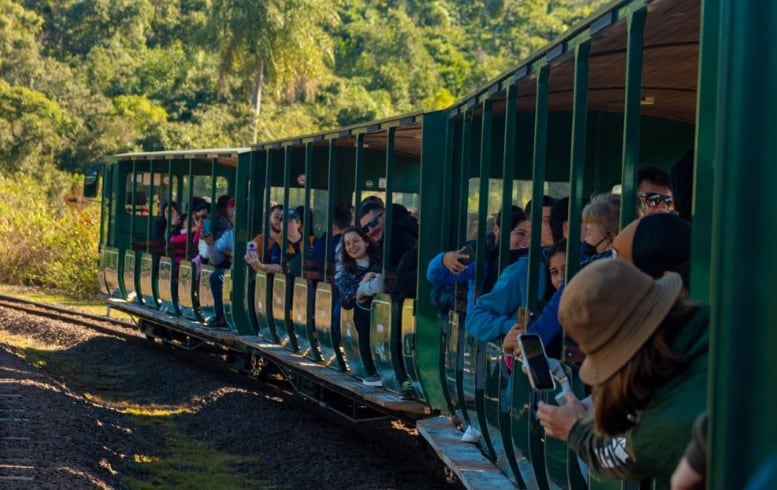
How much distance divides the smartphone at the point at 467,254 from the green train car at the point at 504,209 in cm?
9

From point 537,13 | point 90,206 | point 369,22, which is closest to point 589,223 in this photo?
point 90,206

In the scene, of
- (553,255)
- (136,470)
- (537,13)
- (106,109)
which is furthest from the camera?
(537,13)

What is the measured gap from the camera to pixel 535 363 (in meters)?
3.31

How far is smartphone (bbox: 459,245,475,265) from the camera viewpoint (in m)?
7.34

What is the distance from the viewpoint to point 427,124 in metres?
8.52

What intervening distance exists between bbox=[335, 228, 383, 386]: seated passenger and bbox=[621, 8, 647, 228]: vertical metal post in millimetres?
5000

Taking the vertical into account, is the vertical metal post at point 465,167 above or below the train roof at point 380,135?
below

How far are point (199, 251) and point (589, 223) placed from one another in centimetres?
982

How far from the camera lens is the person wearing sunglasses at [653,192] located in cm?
521

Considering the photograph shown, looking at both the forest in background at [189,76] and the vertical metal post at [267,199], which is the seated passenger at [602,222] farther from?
the forest in background at [189,76]

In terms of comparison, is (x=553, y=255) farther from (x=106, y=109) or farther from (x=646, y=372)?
(x=106, y=109)

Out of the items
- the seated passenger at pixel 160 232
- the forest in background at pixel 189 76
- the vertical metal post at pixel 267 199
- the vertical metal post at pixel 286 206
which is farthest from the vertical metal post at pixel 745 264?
the forest in background at pixel 189 76

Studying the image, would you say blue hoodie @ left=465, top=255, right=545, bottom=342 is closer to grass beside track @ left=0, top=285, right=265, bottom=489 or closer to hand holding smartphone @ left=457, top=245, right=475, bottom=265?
hand holding smartphone @ left=457, top=245, right=475, bottom=265

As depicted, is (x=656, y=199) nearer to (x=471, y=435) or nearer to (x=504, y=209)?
(x=504, y=209)
